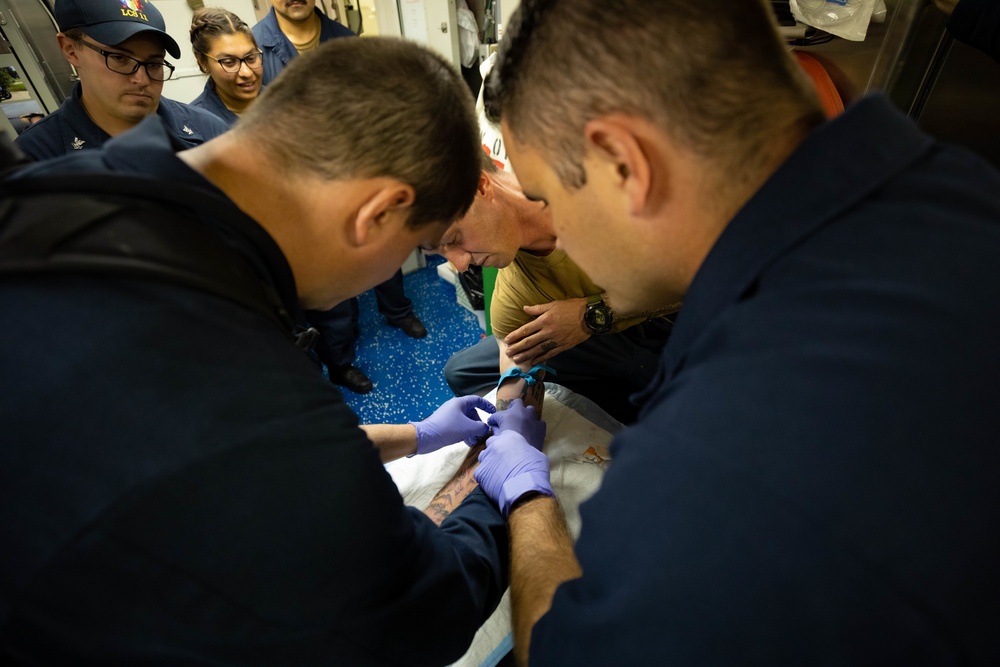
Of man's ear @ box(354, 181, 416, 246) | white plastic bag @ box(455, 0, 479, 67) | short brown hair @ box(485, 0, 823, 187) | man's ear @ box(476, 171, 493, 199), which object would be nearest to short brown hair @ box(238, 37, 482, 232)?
man's ear @ box(354, 181, 416, 246)

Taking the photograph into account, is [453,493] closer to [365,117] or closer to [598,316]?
[598,316]

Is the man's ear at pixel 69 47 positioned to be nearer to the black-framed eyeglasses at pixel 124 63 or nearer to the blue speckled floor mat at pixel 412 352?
the black-framed eyeglasses at pixel 124 63

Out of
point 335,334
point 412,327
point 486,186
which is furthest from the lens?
point 412,327

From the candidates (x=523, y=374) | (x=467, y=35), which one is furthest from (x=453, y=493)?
(x=467, y=35)

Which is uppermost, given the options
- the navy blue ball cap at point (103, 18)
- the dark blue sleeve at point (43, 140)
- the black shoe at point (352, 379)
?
the navy blue ball cap at point (103, 18)

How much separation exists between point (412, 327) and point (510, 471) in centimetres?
220

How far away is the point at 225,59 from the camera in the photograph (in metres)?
2.48

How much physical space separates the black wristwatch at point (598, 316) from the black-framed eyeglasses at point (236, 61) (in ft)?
7.50

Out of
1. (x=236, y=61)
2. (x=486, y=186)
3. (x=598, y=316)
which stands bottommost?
(x=598, y=316)

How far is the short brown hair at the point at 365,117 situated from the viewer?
31.7 inches

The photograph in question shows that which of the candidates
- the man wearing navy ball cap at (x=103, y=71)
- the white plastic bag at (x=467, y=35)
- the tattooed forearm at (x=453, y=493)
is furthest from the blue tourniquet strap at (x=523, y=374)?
the white plastic bag at (x=467, y=35)

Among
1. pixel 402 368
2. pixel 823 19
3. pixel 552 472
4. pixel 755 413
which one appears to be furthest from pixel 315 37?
pixel 755 413

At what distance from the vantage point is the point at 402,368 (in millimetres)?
2984

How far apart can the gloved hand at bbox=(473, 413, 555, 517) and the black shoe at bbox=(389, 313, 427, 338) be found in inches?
79.5
